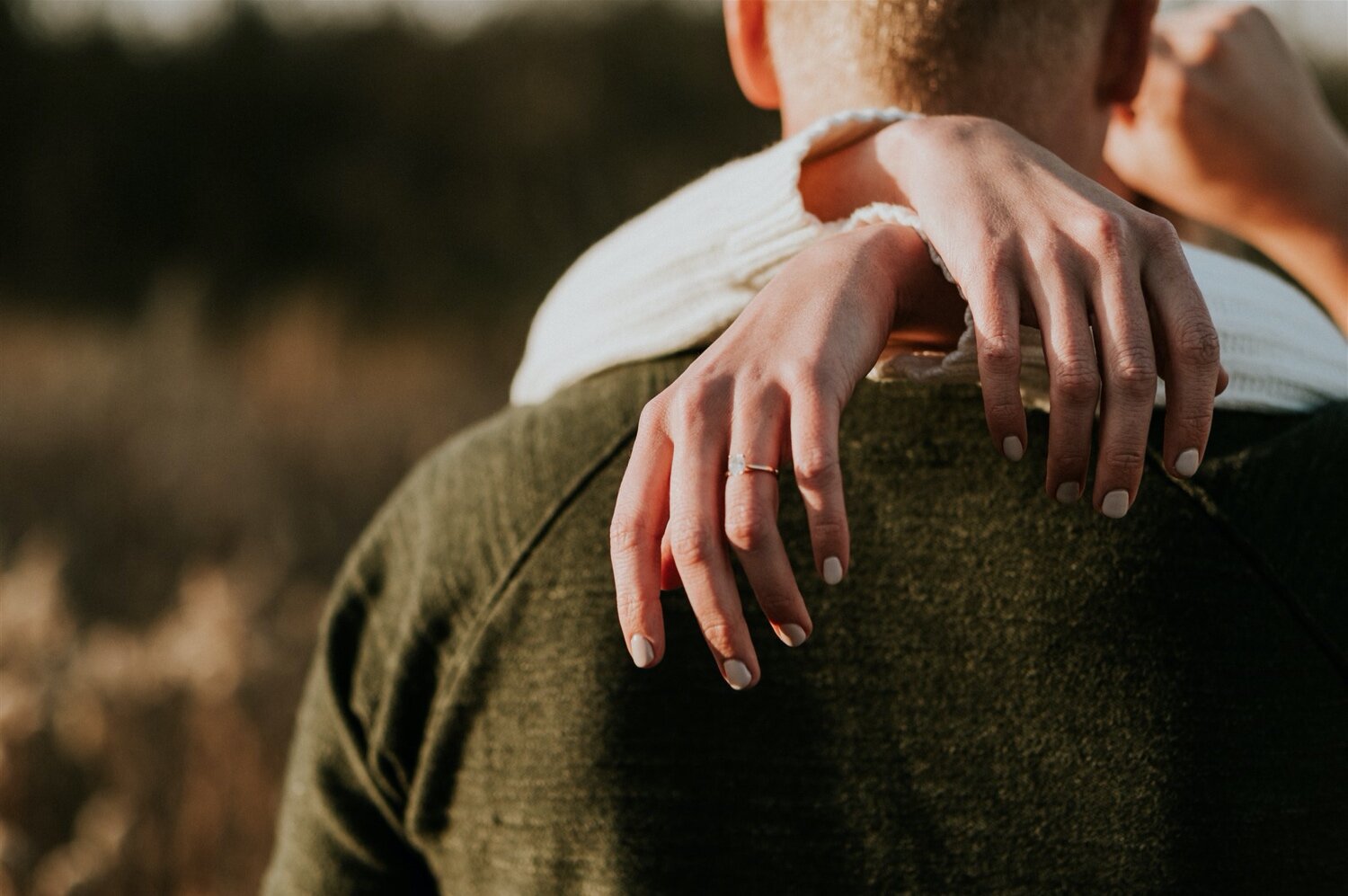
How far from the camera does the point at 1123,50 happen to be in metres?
1.10

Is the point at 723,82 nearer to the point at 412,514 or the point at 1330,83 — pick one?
the point at 1330,83

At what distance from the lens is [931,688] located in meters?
0.98

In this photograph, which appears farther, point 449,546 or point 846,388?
point 449,546

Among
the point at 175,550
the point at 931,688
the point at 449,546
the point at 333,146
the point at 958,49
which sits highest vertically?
the point at 958,49

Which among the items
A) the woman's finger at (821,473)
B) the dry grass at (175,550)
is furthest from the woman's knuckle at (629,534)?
the dry grass at (175,550)

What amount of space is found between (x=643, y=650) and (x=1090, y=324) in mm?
344

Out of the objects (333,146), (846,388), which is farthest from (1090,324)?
(333,146)

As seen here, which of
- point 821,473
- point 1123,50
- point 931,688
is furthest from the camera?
point 1123,50

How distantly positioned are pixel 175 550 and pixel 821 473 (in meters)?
5.79

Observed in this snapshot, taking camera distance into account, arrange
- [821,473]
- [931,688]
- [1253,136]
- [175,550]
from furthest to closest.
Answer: [175,550] → [1253,136] → [931,688] → [821,473]

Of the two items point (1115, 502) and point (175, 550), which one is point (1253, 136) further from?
point (175, 550)

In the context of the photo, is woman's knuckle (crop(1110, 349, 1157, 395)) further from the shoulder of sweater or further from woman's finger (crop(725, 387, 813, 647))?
the shoulder of sweater

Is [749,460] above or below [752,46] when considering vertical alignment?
below

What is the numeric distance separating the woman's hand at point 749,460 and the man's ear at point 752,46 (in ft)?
1.53
